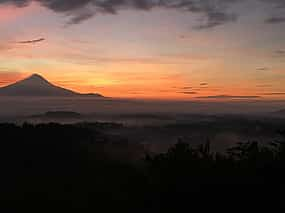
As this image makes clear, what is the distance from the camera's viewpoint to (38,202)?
16.7 metres

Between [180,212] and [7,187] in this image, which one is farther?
[7,187]

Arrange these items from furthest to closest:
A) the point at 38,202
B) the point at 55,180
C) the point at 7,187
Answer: the point at 55,180
the point at 7,187
the point at 38,202

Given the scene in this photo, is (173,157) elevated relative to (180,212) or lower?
elevated

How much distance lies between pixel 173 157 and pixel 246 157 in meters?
1.79

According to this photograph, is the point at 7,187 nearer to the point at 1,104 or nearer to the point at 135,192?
the point at 135,192

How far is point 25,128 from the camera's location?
48188mm

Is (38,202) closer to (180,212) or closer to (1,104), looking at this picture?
(180,212)

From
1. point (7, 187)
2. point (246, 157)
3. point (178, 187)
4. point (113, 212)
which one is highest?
point (246, 157)

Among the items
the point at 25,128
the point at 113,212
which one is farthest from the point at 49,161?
the point at 113,212

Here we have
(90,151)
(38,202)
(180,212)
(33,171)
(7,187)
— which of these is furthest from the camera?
(90,151)

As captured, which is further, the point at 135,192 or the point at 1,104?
the point at 1,104

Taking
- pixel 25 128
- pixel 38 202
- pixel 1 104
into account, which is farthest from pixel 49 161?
pixel 1 104

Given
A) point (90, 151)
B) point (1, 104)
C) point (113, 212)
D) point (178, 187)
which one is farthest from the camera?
point (1, 104)

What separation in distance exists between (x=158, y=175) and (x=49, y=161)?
28.6 m
